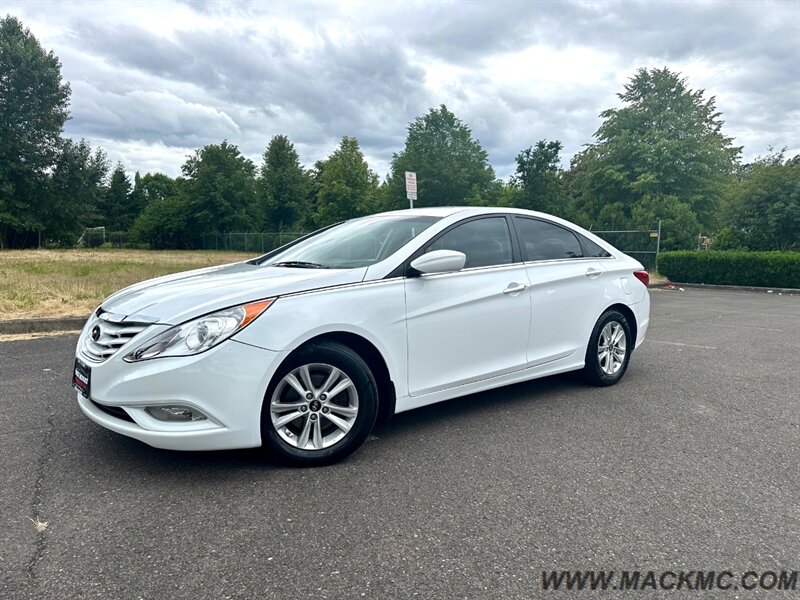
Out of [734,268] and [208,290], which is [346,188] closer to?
[734,268]

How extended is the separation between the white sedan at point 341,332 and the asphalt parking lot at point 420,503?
28 centimetres

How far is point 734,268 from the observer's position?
17.3m

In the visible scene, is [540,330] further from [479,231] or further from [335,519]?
[335,519]

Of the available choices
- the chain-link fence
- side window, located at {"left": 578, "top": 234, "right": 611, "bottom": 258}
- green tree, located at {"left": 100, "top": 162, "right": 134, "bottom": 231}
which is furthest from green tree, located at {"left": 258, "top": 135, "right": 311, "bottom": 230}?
side window, located at {"left": 578, "top": 234, "right": 611, "bottom": 258}

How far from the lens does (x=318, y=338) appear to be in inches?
128

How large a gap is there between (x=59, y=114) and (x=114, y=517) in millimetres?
46976

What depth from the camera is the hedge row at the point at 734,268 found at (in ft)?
53.8

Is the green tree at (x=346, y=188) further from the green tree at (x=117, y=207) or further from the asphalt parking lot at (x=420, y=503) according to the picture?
the asphalt parking lot at (x=420, y=503)

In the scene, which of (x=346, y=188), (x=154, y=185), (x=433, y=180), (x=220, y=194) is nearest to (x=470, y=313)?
(x=433, y=180)

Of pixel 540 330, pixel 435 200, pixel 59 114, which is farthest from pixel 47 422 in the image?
pixel 59 114

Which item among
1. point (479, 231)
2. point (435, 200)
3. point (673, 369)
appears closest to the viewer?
point (479, 231)

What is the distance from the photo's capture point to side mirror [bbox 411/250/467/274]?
3590mm

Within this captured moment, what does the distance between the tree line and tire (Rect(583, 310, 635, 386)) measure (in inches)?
719

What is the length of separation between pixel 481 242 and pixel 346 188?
44.0 m
